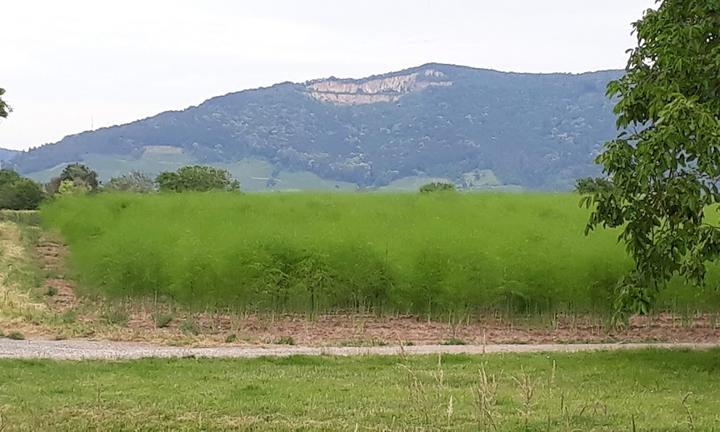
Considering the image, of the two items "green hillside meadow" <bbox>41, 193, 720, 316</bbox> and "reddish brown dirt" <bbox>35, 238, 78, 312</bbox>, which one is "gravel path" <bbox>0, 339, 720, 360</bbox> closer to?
"green hillside meadow" <bbox>41, 193, 720, 316</bbox>

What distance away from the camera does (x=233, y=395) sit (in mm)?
9977

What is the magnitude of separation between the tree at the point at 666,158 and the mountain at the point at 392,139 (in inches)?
4233

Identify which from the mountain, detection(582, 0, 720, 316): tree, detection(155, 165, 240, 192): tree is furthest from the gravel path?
the mountain

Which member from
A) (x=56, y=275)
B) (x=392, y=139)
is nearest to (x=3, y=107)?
(x=56, y=275)

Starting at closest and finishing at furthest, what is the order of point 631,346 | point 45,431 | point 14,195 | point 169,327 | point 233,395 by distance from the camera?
1. point 45,431
2. point 233,395
3. point 631,346
4. point 169,327
5. point 14,195

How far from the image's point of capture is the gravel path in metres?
14.7

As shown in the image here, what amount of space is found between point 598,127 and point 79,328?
131 metres

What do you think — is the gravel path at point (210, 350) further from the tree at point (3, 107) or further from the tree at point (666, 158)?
the tree at point (3, 107)

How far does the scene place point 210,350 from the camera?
1589 centimetres

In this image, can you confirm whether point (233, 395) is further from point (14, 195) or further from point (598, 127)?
point (598, 127)

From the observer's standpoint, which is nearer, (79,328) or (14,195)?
(79,328)

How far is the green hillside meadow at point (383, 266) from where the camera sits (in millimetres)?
20859

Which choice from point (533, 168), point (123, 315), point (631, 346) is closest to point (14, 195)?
point (123, 315)

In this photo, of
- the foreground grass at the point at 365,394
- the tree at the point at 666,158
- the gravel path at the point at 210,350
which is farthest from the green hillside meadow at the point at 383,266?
the tree at the point at 666,158
